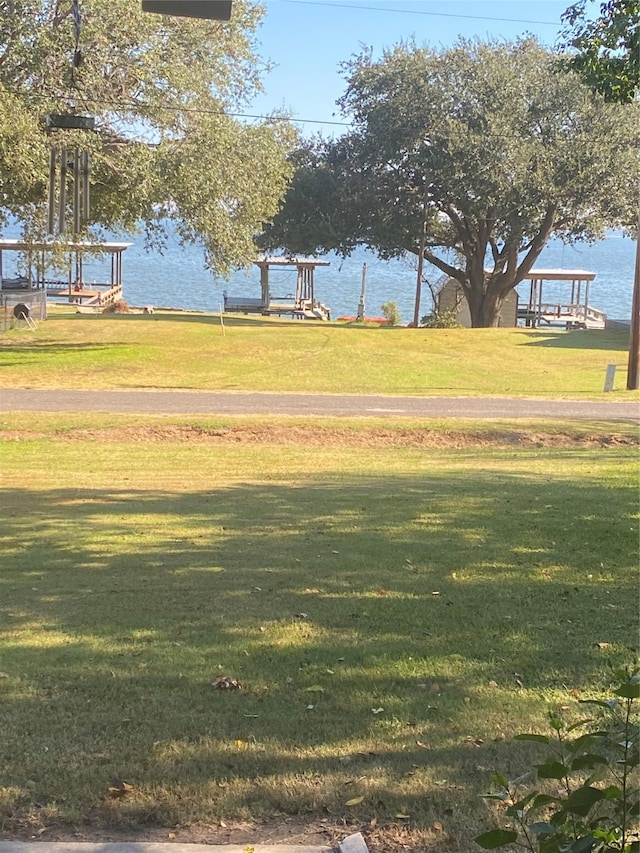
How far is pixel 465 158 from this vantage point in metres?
39.2

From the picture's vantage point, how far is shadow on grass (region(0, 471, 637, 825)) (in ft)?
11.0

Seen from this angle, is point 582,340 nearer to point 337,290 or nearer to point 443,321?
point 443,321

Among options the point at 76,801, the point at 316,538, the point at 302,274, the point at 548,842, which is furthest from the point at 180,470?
the point at 302,274

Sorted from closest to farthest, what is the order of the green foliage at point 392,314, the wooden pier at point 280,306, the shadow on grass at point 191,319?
the shadow on grass at point 191,319
the green foliage at point 392,314
the wooden pier at point 280,306

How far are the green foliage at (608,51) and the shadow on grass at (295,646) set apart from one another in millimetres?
3679

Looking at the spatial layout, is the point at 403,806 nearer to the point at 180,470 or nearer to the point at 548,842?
the point at 548,842

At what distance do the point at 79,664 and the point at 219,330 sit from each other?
101ft

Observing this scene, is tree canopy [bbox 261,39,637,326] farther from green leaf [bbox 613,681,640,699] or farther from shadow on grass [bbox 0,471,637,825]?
green leaf [bbox 613,681,640,699]

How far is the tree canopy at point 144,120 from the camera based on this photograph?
69.5ft

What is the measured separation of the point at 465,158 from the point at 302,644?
1462 inches

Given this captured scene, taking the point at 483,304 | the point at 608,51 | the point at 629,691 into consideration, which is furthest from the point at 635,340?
the point at 483,304

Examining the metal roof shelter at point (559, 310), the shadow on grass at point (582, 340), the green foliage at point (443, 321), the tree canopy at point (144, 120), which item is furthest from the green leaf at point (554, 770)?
the metal roof shelter at point (559, 310)

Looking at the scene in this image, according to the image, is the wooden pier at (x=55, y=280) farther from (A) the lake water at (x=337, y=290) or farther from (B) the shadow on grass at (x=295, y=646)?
(B) the shadow on grass at (x=295, y=646)

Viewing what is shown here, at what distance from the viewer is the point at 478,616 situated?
5090mm
